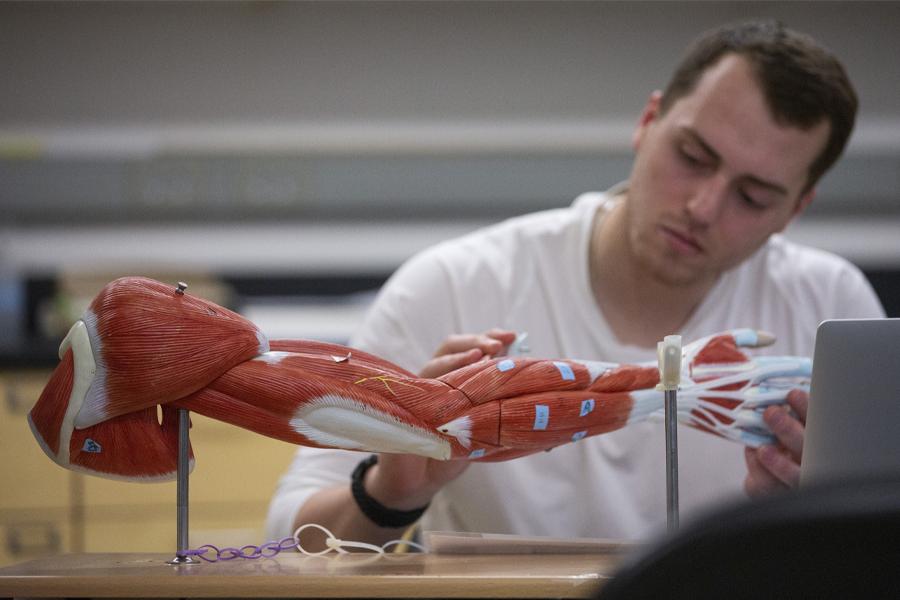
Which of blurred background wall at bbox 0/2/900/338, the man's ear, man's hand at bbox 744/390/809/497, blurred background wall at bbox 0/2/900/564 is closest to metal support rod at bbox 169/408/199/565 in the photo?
man's hand at bbox 744/390/809/497

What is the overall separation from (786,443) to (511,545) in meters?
0.32

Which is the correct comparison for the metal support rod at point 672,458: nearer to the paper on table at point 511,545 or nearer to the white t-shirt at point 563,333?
the paper on table at point 511,545

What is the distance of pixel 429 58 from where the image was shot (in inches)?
118

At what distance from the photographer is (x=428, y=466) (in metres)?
1.07

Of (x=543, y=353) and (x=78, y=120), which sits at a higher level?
(x=78, y=120)

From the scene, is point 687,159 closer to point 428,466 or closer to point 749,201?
point 749,201

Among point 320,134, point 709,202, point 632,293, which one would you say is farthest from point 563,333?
point 320,134

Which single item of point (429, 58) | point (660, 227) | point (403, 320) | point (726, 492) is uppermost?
point (429, 58)

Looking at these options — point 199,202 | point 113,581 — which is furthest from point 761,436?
point 199,202

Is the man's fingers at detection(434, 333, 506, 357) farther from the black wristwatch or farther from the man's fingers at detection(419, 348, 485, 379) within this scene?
the black wristwatch

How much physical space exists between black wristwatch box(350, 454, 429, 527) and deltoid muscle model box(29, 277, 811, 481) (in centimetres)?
22

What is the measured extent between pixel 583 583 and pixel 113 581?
13.7 inches

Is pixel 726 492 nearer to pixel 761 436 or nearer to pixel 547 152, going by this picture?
pixel 761 436

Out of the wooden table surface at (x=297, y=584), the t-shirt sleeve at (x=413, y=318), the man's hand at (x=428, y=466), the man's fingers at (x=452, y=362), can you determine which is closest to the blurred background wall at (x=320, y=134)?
the t-shirt sleeve at (x=413, y=318)
